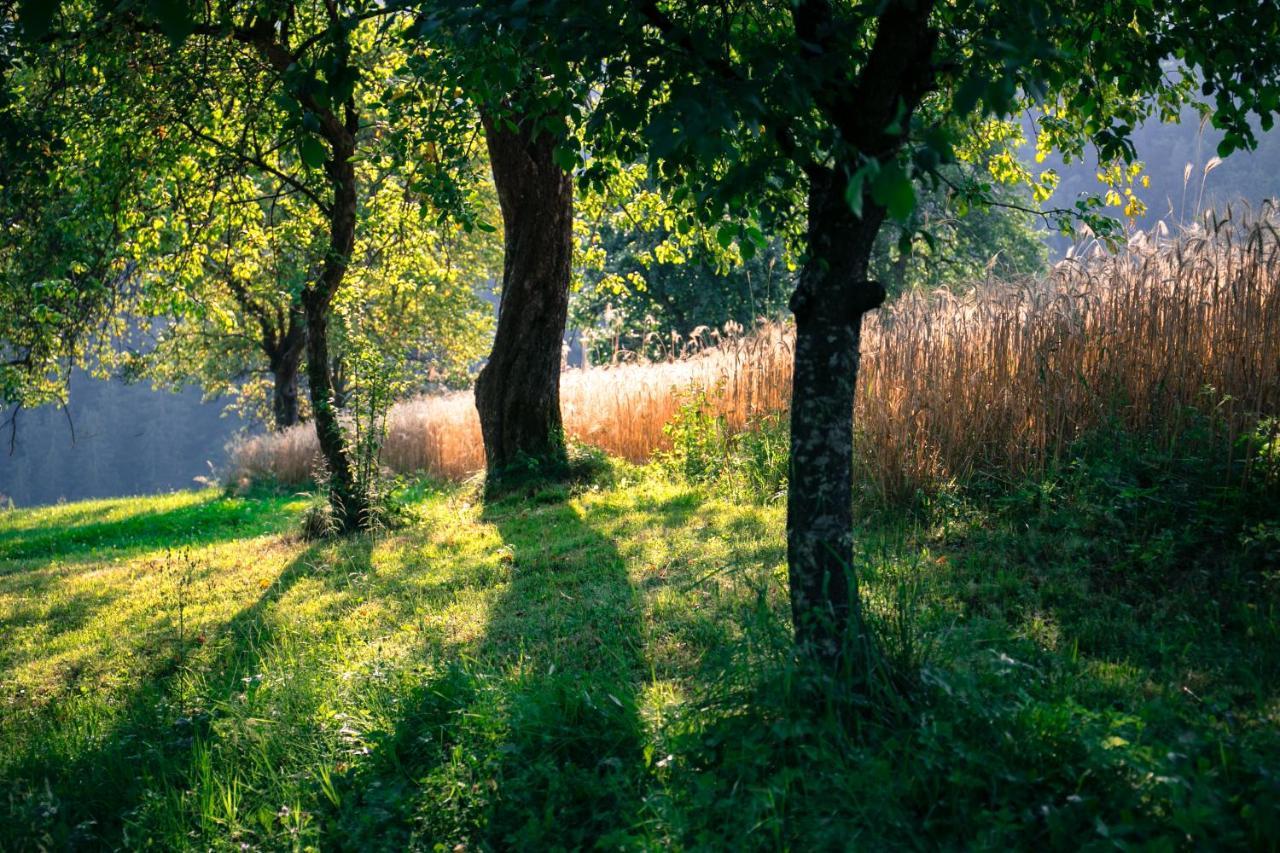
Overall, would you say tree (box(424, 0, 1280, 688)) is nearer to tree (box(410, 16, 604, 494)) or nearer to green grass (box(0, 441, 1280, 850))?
green grass (box(0, 441, 1280, 850))

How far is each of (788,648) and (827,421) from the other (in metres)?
0.86

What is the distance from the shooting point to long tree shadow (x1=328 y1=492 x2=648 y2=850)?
10.2ft

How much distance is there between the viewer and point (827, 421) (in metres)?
3.37

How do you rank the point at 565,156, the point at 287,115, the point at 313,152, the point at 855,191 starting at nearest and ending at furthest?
the point at 855,191
the point at 313,152
the point at 565,156
the point at 287,115

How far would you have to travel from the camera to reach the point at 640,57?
3090mm

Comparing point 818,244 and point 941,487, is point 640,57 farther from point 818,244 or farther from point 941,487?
point 941,487

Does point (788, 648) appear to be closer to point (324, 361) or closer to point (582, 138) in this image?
point (582, 138)

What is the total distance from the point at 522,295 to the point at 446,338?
1840 centimetres

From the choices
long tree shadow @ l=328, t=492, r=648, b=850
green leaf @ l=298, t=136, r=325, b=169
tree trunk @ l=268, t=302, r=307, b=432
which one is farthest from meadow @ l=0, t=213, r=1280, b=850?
tree trunk @ l=268, t=302, r=307, b=432

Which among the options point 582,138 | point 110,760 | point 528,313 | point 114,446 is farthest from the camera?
point 114,446

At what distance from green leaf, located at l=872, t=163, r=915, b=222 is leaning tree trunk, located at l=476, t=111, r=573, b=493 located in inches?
315

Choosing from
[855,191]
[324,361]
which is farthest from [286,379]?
[855,191]

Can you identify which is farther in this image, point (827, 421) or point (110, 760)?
point (110, 760)

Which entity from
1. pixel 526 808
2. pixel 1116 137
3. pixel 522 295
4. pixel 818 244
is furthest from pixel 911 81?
pixel 522 295
